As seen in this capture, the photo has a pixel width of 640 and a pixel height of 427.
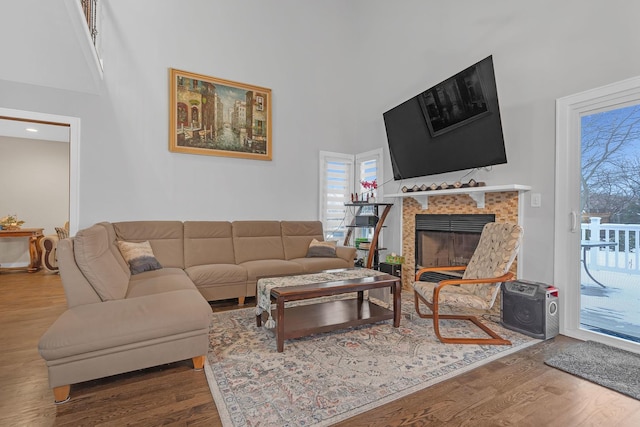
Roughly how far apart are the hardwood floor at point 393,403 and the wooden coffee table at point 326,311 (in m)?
0.70

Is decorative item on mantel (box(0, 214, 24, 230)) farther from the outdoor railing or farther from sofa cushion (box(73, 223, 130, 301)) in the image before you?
the outdoor railing

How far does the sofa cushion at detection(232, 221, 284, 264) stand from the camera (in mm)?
4367

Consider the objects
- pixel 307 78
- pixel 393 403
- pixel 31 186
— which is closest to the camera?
pixel 393 403

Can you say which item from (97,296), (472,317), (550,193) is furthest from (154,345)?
(550,193)

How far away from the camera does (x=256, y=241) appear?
14.8ft

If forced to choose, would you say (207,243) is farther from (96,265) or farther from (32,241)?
(32,241)

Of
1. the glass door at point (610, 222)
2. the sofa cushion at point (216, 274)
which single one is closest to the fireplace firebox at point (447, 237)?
the glass door at point (610, 222)

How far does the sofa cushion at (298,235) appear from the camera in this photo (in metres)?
4.69

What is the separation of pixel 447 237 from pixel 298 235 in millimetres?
2119

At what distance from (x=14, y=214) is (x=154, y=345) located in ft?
21.1

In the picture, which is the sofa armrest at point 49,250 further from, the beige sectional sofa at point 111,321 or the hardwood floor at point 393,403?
the hardwood floor at point 393,403

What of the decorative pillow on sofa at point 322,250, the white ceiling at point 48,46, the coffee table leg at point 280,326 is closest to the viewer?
the coffee table leg at point 280,326

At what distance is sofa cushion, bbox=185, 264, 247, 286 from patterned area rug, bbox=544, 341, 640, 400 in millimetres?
2987

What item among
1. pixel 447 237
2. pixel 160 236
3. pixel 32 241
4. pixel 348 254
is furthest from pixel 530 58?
pixel 32 241
